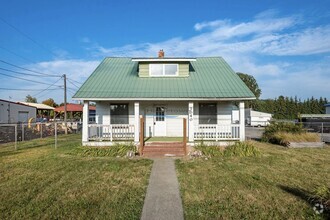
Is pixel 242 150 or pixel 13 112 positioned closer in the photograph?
pixel 242 150

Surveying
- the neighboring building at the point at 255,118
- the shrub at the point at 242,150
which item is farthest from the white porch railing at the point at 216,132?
the neighboring building at the point at 255,118

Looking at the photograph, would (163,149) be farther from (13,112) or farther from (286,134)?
(13,112)

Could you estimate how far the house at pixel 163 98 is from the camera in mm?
13500

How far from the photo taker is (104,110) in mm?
15891

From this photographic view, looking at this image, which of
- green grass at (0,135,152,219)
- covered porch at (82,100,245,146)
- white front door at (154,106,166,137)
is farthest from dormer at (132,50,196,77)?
green grass at (0,135,152,219)

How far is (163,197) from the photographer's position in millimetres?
6152

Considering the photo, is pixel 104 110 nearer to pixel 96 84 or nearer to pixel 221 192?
pixel 96 84

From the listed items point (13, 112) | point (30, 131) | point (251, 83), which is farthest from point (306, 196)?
point (251, 83)

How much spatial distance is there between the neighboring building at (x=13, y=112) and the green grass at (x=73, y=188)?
26.3m

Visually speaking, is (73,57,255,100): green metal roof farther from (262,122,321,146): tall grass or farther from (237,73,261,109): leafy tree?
(237,73,261,109): leafy tree

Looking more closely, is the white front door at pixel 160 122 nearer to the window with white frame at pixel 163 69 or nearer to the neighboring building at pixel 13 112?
the window with white frame at pixel 163 69

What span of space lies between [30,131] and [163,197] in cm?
2352

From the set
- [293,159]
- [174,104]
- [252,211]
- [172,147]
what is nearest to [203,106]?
[174,104]

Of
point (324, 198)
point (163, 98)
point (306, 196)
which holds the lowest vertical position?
point (306, 196)
